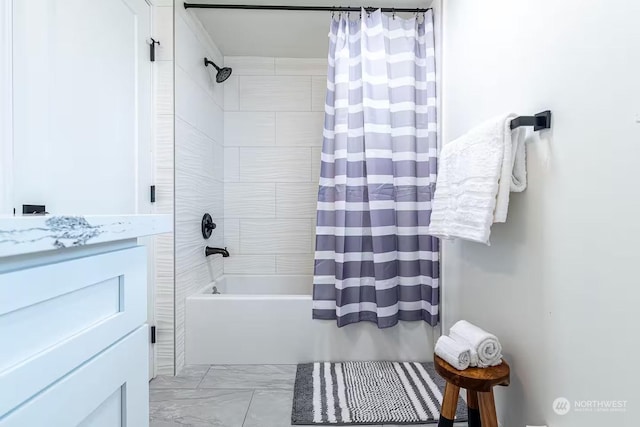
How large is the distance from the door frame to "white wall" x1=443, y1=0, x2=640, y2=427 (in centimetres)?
168

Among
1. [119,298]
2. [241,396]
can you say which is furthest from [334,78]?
[241,396]

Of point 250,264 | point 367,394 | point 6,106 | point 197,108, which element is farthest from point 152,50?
point 367,394

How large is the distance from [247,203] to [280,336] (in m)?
1.21

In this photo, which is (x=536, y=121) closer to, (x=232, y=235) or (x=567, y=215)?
(x=567, y=215)

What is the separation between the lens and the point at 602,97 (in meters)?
0.81

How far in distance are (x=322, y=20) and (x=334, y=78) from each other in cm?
51

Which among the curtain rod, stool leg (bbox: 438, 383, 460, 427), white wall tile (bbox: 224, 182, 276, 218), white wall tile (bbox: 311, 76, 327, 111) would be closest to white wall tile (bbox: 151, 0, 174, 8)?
the curtain rod

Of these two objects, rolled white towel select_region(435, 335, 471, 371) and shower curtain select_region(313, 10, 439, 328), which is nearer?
rolled white towel select_region(435, 335, 471, 371)

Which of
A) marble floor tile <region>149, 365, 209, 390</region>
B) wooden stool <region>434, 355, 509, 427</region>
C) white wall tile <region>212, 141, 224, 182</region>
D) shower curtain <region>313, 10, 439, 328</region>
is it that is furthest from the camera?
white wall tile <region>212, 141, 224, 182</region>

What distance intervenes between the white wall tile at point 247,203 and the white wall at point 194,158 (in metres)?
0.12

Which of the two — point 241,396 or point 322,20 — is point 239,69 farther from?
point 241,396

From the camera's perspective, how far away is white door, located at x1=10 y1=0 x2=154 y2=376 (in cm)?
100
